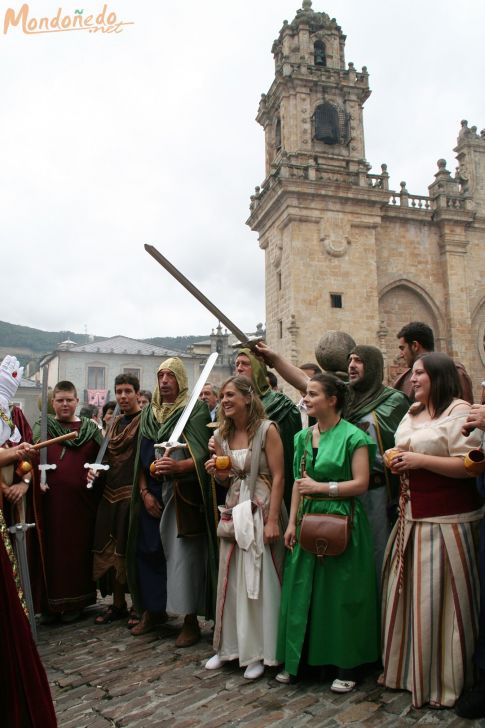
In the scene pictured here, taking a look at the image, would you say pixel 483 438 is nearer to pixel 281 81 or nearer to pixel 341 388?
pixel 341 388

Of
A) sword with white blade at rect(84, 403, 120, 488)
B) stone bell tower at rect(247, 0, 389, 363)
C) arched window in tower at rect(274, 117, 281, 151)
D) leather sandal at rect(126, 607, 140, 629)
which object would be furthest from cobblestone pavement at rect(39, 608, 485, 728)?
arched window in tower at rect(274, 117, 281, 151)

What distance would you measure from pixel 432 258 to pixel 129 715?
22513 millimetres

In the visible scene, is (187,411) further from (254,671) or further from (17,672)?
(17,672)

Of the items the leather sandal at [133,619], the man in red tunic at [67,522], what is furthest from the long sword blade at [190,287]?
the leather sandal at [133,619]

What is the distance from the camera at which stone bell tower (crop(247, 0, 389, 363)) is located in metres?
20.4

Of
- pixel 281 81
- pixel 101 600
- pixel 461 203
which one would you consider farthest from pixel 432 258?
pixel 101 600

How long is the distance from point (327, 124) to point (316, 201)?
4723 mm

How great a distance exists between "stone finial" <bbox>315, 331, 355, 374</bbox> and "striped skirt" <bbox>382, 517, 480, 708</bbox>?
5.24ft

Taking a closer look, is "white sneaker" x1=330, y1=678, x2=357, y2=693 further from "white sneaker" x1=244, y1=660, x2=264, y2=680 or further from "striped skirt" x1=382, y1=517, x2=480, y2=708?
"white sneaker" x1=244, y1=660, x2=264, y2=680

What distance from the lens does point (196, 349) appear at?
44.8 metres

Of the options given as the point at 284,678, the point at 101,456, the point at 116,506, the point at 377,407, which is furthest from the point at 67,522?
the point at 377,407

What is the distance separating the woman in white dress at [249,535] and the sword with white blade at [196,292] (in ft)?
0.97

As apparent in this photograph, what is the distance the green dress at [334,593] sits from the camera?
3119 millimetres

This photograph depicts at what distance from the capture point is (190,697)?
315 cm
